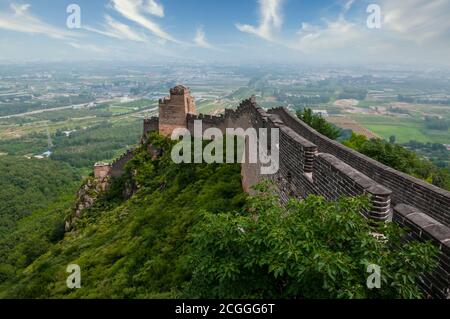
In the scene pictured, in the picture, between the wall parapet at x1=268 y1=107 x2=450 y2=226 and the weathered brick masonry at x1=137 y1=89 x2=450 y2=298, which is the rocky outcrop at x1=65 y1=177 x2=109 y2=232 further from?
the wall parapet at x1=268 y1=107 x2=450 y2=226

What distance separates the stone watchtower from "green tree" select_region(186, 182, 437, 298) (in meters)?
18.7

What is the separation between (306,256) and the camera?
309 cm

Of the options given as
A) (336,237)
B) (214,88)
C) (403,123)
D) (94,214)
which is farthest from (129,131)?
(336,237)

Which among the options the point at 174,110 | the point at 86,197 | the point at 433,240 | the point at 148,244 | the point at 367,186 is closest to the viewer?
the point at 433,240

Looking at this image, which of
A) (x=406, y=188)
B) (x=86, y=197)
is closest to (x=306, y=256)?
(x=406, y=188)

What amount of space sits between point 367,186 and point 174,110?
1908cm

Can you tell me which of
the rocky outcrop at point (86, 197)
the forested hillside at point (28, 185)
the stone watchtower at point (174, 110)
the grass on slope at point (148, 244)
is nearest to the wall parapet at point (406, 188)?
the grass on slope at point (148, 244)

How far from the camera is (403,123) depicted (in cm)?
8500

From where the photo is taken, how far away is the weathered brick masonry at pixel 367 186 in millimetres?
3139

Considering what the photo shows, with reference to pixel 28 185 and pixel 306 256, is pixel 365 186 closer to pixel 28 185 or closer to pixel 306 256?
pixel 306 256

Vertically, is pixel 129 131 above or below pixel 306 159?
below

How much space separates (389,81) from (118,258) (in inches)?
5675
